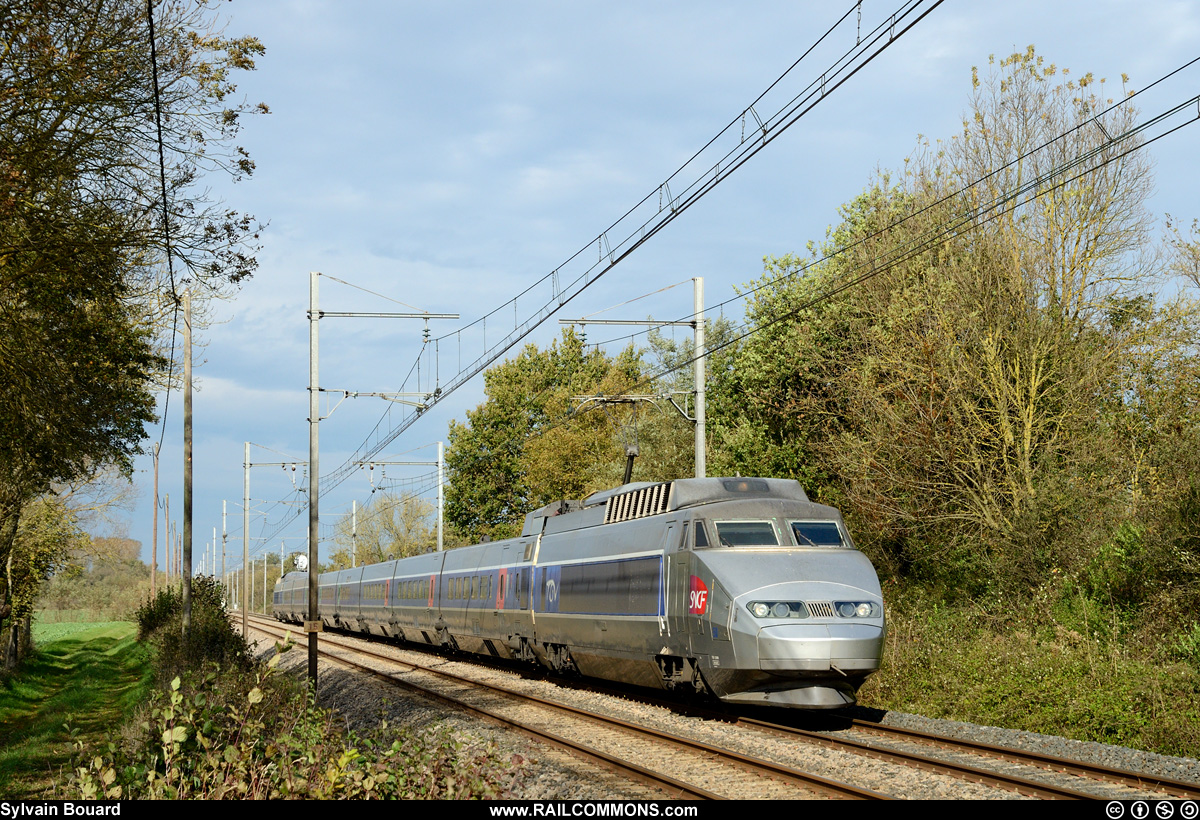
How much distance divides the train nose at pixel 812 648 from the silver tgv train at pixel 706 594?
0.04 feet

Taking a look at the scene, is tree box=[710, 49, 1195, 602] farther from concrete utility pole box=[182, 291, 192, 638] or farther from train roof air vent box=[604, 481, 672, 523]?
concrete utility pole box=[182, 291, 192, 638]

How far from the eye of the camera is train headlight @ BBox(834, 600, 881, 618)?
45.0ft

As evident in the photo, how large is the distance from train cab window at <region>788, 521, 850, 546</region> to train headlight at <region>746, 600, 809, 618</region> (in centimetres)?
158

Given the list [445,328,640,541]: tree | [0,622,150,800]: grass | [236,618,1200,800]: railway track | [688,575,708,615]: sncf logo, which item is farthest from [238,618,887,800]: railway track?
[445,328,640,541]: tree

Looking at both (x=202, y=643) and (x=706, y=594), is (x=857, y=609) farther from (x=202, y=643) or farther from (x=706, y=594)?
(x=202, y=643)

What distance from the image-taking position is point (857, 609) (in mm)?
13781

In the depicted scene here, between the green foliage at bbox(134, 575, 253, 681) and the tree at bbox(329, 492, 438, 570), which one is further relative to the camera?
the tree at bbox(329, 492, 438, 570)

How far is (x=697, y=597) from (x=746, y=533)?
3.86ft

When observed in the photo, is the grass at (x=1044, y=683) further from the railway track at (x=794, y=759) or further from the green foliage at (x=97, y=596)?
the green foliage at (x=97, y=596)

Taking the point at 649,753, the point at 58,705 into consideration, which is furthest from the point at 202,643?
the point at 649,753

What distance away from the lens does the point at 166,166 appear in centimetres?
1383

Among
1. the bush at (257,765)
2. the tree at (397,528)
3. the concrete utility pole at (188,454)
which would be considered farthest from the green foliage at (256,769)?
the tree at (397,528)

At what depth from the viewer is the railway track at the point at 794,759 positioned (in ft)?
32.7
